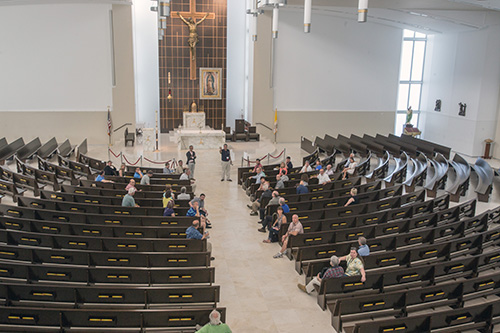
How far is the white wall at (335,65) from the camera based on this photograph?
78.4 ft

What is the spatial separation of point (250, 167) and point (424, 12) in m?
10.9

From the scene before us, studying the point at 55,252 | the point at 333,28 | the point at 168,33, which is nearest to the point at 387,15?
the point at 333,28

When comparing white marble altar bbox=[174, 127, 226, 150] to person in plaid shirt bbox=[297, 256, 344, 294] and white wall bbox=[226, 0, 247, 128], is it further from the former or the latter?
person in plaid shirt bbox=[297, 256, 344, 294]

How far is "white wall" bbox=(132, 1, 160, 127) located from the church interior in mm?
72

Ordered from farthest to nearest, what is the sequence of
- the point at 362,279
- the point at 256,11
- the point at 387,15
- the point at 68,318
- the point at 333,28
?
the point at 333,28 → the point at 387,15 → the point at 256,11 → the point at 362,279 → the point at 68,318

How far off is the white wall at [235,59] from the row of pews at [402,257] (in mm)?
11754

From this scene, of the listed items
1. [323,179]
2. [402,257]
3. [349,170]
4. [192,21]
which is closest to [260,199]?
[323,179]

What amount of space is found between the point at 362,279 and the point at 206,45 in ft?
64.4

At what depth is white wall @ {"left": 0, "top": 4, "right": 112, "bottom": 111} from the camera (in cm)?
2170

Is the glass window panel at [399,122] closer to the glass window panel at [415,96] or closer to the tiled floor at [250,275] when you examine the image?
the glass window panel at [415,96]

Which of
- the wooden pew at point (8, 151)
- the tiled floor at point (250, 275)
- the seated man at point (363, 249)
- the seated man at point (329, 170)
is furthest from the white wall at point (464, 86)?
the wooden pew at point (8, 151)

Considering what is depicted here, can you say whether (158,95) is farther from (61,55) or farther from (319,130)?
(319,130)

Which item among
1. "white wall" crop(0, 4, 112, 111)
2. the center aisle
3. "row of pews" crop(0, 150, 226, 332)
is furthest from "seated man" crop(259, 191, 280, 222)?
"white wall" crop(0, 4, 112, 111)

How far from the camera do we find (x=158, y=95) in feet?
82.6
